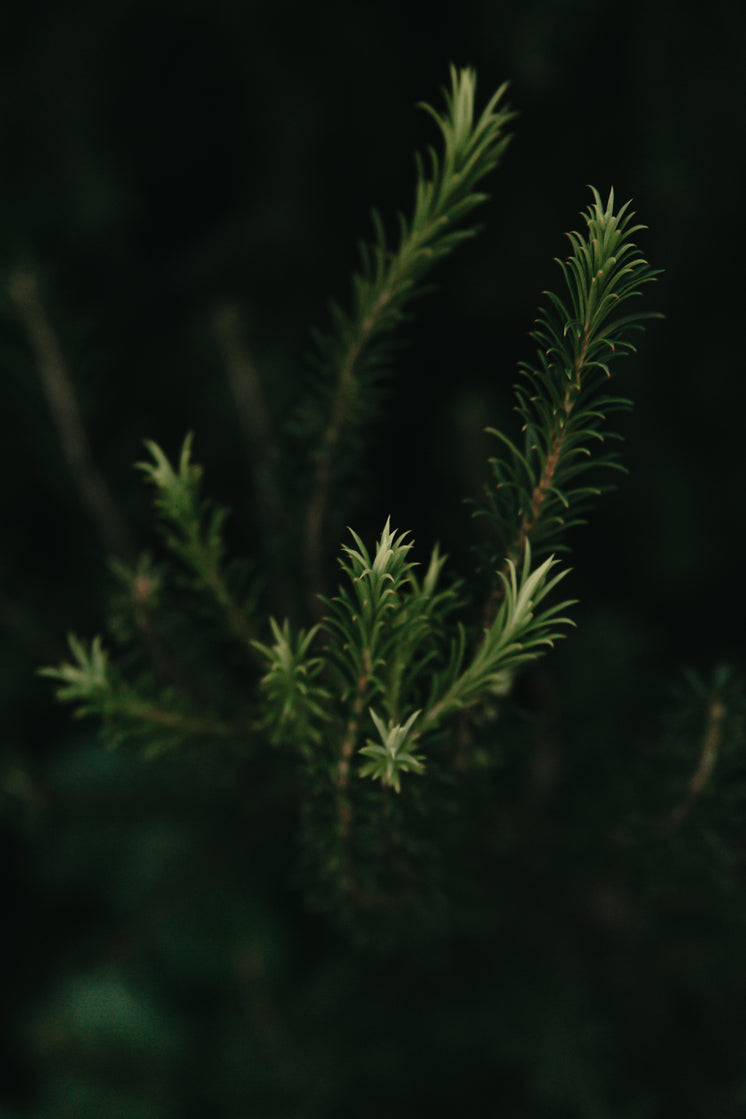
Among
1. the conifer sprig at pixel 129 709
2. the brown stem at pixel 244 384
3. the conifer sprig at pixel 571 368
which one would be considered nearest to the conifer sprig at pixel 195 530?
the conifer sprig at pixel 129 709

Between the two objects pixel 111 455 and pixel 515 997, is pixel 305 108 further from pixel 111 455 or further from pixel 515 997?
pixel 515 997

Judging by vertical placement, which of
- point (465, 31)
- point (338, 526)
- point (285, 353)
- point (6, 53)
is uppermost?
point (6, 53)

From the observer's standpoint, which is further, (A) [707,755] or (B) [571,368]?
(A) [707,755]

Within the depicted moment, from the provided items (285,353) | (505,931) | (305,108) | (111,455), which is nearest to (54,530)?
(111,455)

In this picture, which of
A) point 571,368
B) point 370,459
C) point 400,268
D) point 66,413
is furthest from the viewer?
point 370,459

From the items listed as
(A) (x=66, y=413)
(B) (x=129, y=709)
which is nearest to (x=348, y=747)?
(B) (x=129, y=709)

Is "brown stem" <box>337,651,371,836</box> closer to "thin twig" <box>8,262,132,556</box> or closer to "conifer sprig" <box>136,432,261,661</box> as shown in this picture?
"conifer sprig" <box>136,432,261,661</box>

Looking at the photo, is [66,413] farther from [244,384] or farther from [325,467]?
[325,467]
